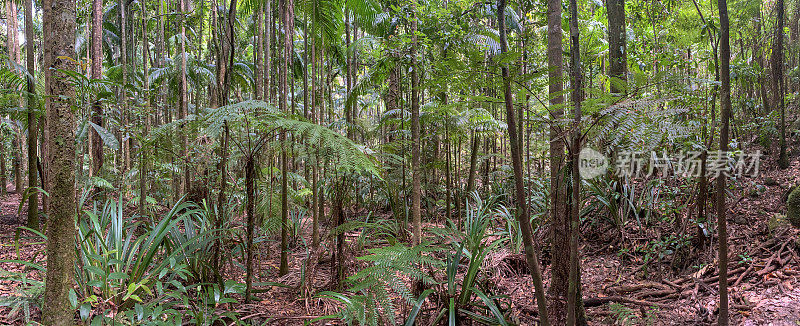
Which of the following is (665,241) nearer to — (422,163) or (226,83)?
(422,163)

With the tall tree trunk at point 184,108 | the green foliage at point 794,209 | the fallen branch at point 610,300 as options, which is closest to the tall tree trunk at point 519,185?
the fallen branch at point 610,300

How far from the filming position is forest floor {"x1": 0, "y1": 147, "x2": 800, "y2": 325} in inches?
112

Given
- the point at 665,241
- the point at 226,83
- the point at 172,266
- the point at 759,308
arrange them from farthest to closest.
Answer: the point at 665,241 → the point at 226,83 → the point at 759,308 → the point at 172,266

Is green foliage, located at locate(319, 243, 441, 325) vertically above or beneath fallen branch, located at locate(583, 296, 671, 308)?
above

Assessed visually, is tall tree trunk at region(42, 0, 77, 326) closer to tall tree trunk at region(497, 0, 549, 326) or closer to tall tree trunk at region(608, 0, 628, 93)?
tall tree trunk at region(497, 0, 549, 326)

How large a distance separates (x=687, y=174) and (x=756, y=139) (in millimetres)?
3628

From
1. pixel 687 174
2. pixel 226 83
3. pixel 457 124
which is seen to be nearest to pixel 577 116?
pixel 226 83

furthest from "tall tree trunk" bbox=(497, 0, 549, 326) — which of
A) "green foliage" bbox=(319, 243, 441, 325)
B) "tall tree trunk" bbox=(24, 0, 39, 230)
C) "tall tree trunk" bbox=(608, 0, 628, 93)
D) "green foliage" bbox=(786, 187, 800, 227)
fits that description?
"tall tree trunk" bbox=(24, 0, 39, 230)

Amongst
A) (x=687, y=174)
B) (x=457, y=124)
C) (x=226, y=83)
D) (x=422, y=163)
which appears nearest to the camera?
(x=226, y=83)

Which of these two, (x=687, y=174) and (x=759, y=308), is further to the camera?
(x=687, y=174)

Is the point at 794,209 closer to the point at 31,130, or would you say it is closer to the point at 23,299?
the point at 23,299

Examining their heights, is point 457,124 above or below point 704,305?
above

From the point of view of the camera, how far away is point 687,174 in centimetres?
485

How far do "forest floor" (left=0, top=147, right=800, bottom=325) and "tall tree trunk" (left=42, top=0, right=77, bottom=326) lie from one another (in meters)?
0.90
